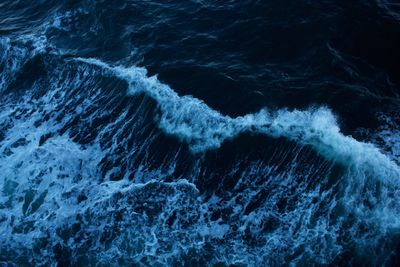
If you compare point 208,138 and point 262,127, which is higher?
point 262,127

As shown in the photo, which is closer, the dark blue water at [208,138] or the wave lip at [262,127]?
the dark blue water at [208,138]

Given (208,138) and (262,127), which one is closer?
(262,127)

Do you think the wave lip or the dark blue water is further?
the wave lip

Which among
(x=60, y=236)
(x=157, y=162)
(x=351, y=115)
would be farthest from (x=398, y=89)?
(x=60, y=236)
